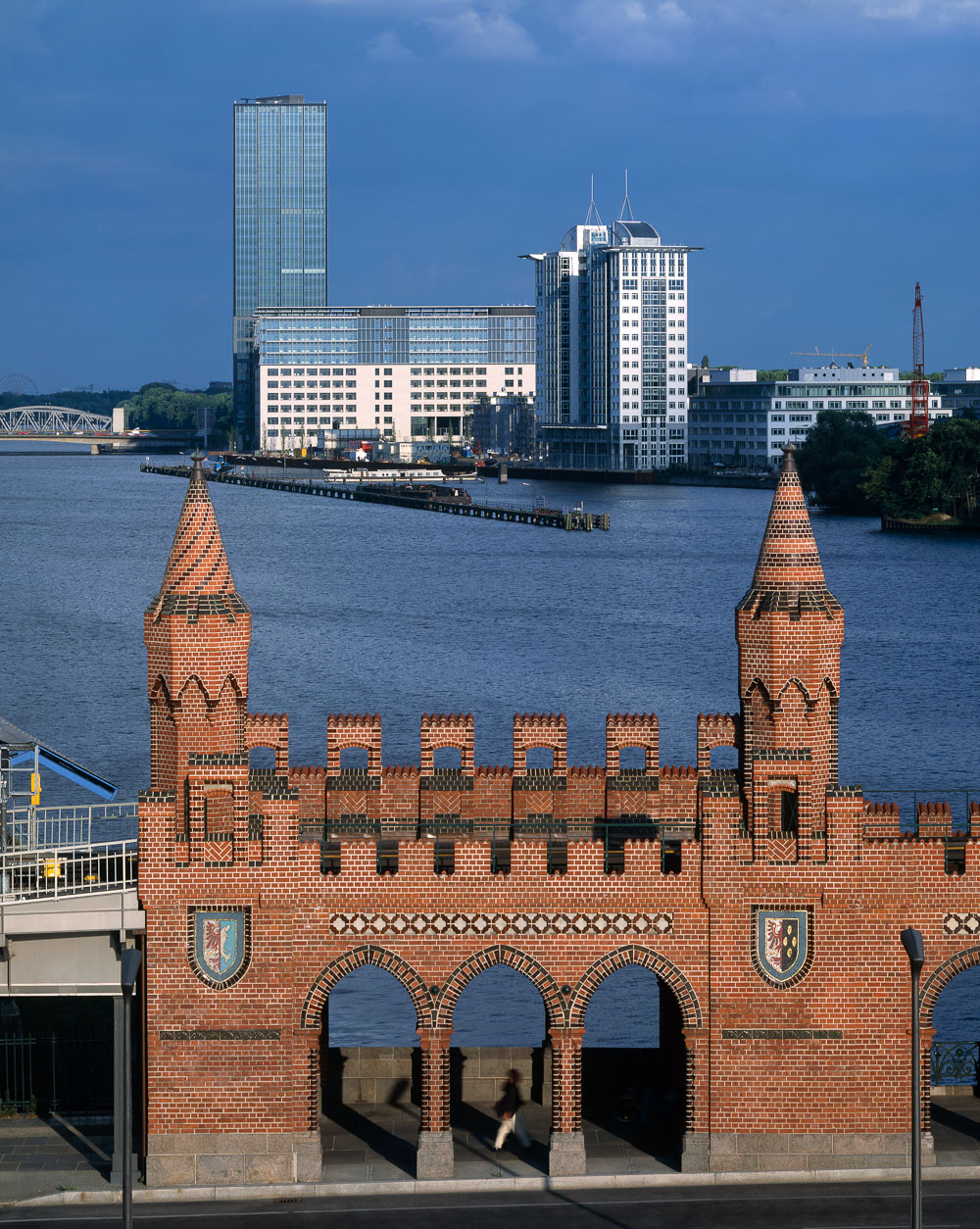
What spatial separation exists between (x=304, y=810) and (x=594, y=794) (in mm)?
4632

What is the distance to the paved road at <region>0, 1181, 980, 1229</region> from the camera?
27516 millimetres

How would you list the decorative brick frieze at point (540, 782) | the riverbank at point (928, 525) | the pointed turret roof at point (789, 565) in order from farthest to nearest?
the riverbank at point (928, 525) → the decorative brick frieze at point (540, 782) → the pointed turret roof at point (789, 565)

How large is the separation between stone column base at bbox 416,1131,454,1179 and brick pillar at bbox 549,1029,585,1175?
A: 1.39 m

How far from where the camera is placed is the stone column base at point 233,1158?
29.3 meters

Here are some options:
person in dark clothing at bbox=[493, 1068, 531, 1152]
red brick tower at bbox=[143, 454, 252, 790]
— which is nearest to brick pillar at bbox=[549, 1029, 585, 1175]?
person in dark clothing at bbox=[493, 1068, 531, 1152]

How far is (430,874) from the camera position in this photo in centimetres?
2941

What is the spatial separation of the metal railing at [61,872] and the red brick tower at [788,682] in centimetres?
886

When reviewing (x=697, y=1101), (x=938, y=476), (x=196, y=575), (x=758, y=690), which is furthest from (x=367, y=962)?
(x=938, y=476)

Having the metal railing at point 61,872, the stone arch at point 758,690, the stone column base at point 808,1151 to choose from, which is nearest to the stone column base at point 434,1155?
the stone column base at point 808,1151

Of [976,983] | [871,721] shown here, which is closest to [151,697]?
[976,983]

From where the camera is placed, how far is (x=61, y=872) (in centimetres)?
3212

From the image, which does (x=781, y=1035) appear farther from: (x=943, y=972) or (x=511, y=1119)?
(x=511, y=1119)

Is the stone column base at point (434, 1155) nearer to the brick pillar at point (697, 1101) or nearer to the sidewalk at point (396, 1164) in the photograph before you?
the sidewalk at point (396, 1164)

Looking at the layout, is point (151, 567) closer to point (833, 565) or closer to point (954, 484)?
point (833, 565)
